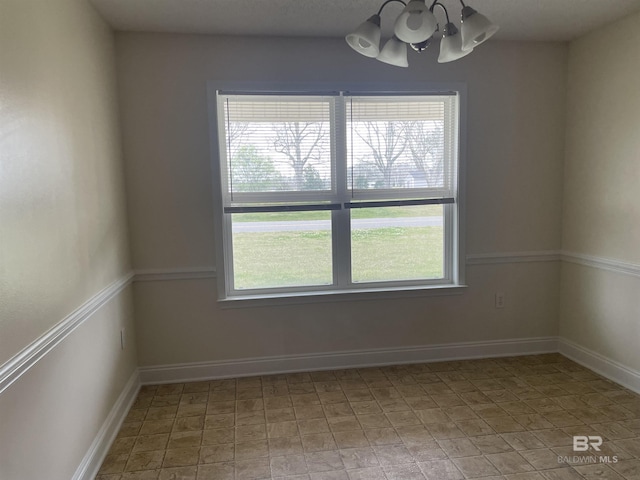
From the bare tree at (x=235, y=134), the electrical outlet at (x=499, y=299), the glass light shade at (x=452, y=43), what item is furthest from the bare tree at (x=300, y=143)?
the electrical outlet at (x=499, y=299)

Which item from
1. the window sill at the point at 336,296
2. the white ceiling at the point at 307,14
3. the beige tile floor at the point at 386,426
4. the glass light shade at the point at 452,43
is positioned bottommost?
the beige tile floor at the point at 386,426

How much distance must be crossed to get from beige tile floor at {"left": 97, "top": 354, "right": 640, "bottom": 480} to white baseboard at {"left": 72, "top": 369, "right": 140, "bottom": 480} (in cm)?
4

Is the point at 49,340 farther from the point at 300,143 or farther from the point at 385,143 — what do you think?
the point at 385,143

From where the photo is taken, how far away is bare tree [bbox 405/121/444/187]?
126 inches

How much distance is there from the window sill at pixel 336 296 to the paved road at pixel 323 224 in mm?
470

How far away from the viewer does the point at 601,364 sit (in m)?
3.09

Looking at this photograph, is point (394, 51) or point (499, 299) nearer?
point (394, 51)

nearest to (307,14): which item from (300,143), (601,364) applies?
(300,143)

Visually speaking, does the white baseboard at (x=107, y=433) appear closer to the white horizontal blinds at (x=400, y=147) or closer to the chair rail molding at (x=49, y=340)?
the chair rail molding at (x=49, y=340)

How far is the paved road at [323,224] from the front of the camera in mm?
3125

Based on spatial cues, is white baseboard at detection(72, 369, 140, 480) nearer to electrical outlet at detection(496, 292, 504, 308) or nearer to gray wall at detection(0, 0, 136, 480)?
Result: gray wall at detection(0, 0, 136, 480)

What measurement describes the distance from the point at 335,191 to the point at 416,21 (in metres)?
1.63

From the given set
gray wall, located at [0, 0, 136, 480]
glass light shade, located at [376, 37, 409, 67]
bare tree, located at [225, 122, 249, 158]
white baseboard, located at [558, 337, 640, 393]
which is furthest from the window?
glass light shade, located at [376, 37, 409, 67]

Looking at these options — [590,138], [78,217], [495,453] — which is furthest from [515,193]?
[78,217]
